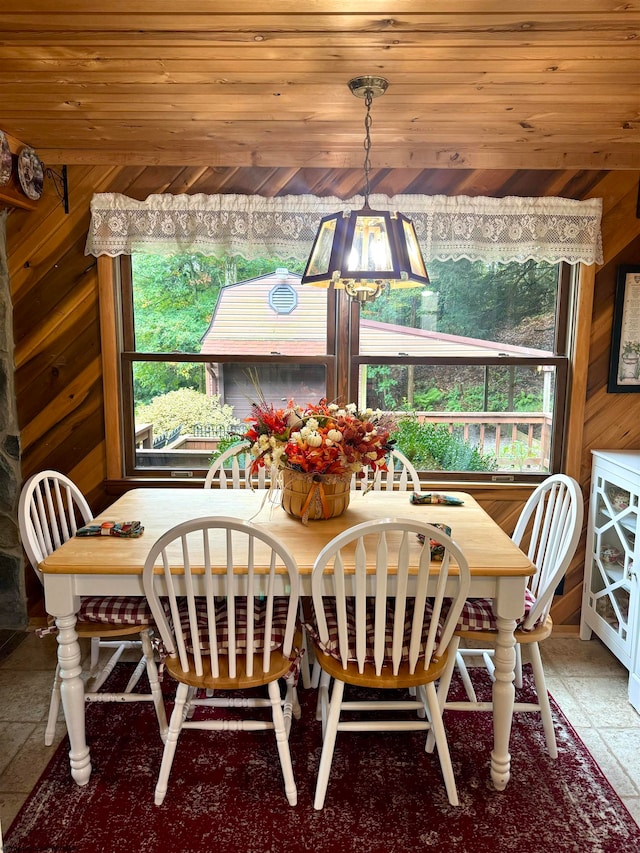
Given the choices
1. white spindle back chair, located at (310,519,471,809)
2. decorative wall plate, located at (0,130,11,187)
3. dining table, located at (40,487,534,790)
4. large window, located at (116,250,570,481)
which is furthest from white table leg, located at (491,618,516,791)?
decorative wall plate, located at (0,130,11,187)

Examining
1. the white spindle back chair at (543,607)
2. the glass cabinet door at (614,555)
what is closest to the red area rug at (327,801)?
the white spindle back chair at (543,607)

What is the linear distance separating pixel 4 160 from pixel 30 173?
20cm

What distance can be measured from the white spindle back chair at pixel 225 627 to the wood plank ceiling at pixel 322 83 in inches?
55.1

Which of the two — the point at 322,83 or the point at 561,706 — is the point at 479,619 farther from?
the point at 322,83

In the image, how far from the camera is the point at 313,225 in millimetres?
2939

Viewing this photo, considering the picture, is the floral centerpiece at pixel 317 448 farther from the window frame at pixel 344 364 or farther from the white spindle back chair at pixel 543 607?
the window frame at pixel 344 364

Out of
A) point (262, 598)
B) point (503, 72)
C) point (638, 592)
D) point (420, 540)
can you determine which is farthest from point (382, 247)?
point (638, 592)

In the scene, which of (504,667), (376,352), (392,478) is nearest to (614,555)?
(392,478)

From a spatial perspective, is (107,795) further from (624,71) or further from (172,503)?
(624,71)

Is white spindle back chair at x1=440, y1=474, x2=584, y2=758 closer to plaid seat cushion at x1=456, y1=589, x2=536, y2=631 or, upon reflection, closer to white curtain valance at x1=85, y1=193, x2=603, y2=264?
plaid seat cushion at x1=456, y1=589, x2=536, y2=631

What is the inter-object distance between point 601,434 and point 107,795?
2603 millimetres

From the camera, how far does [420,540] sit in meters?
2.13

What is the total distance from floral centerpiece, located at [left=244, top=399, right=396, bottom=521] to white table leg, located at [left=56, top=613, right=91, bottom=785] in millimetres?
819

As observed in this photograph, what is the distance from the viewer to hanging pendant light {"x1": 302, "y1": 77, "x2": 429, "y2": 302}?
1848 mm
